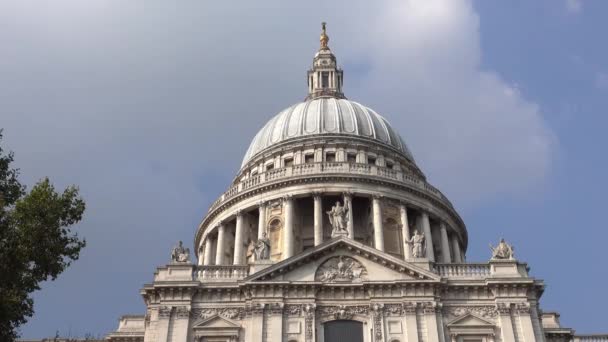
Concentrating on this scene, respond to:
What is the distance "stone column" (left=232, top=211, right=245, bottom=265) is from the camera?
2247 inches

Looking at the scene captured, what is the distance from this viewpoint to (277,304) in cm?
3978

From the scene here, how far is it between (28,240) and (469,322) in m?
24.8

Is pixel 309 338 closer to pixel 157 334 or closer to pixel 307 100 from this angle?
pixel 157 334

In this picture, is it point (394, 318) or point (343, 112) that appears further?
point (343, 112)

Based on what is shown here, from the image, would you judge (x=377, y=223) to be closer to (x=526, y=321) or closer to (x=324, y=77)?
(x=526, y=321)

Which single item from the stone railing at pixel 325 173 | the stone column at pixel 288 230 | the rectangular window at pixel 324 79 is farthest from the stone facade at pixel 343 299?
the rectangular window at pixel 324 79

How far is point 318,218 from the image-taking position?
5644 cm

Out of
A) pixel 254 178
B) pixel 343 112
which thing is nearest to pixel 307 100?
pixel 343 112

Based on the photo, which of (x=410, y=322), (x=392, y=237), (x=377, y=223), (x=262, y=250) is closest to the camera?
(x=410, y=322)

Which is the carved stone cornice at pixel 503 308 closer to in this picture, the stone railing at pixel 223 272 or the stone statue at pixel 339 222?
the stone statue at pixel 339 222

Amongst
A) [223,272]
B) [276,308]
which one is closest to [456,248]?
[276,308]

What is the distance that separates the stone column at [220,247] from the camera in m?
59.2

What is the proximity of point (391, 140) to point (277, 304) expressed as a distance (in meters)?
32.5

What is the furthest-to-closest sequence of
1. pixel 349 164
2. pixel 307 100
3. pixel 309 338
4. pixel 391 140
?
1. pixel 307 100
2. pixel 391 140
3. pixel 349 164
4. pixel 309 338
